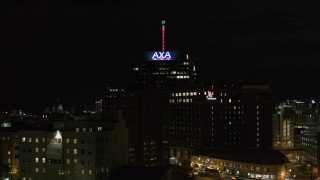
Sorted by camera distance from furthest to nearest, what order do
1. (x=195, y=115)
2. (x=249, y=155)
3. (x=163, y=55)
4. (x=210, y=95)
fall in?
(x=163, y=55)
(x=195, y=115)
(x=210, y=95)
(x=249, y=155)

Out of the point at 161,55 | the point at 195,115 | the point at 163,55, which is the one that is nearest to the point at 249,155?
the point at 195,115

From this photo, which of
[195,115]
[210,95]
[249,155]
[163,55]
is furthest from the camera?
[163,55]

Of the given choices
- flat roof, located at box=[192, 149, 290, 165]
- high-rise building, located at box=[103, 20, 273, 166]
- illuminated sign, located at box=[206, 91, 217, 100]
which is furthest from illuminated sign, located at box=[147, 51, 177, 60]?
flat roof, located at box=[192, 149, 290, 165]

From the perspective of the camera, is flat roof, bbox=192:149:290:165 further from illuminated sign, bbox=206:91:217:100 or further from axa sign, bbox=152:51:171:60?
axa sign, bbox=152:51:171:60

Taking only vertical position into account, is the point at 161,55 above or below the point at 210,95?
above

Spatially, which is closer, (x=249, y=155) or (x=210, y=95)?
(x=249, y=155)

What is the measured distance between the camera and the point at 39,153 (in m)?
48.2

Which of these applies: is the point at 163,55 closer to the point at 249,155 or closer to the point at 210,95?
the point at 210,95

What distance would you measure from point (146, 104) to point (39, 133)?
167ft

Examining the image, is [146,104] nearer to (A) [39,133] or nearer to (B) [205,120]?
(B) [205,120]

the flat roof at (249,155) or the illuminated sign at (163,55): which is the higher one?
the illuminated sign at (163,55)

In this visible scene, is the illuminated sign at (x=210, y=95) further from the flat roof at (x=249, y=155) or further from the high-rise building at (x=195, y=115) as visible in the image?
the flat roof at (x=249, y=155)

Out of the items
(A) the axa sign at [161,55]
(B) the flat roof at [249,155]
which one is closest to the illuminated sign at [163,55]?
(A) the axa sign at [161,55]

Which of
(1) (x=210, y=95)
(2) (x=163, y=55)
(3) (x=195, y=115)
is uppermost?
(2) (x=163, y=55)
